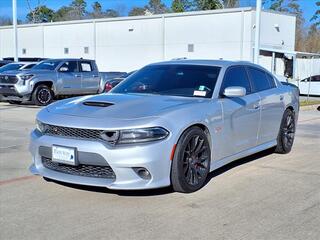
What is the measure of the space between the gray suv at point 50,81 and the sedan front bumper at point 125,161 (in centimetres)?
1228

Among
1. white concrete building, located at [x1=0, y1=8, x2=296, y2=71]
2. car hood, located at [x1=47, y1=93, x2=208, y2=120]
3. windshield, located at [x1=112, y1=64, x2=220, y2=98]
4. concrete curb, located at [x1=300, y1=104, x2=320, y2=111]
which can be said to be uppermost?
white concrete building, located at [x1=0, y1=8, x2=296, y2=71]

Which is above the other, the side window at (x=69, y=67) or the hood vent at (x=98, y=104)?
the side window at (x=69, y=67)

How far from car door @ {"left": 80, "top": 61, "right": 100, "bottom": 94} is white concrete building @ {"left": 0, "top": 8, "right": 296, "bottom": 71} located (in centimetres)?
1545

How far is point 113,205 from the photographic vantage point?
528 centimetres

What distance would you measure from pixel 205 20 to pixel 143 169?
30797 mm

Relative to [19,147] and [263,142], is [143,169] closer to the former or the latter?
[263,142]

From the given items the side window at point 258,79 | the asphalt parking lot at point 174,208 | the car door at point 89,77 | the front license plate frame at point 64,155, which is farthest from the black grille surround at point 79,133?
the car door at point 89,77

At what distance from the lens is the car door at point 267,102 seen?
7414 millimetres

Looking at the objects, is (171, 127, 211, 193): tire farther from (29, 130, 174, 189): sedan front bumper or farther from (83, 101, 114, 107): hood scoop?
(83, 101, 114, 107): hood scoop

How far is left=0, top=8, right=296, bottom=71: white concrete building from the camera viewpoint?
3362 cm

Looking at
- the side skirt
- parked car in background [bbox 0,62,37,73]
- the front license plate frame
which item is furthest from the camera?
parked car in background [bbox 0,62,37,73]

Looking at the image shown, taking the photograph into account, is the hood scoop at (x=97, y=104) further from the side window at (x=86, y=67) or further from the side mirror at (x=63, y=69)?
the side window at (x=86, y=67)

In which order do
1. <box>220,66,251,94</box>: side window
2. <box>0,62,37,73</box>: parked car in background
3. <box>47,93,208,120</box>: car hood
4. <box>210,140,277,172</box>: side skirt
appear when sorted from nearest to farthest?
<box>47,93,208,120</box>: car hood
<box>210,140,277,172</box>: side skirt
<box>220,66,251,94</box>: side window
<box>0,62,37,73</box>: parked car in background

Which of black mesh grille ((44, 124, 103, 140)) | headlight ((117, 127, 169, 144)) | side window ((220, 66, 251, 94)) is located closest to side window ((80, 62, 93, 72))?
side window ((220, 66, 251, 94))
